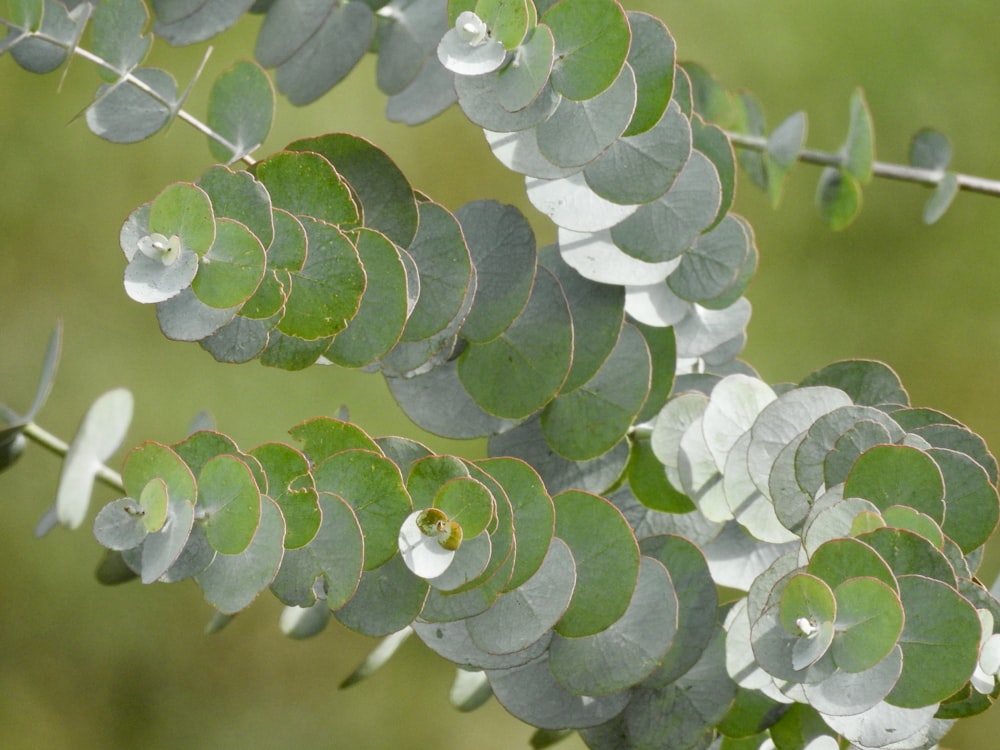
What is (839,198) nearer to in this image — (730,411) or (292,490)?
(730,411)

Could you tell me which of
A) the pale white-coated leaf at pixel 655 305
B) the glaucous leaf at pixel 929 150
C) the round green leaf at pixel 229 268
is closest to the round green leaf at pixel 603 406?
the pale white-coated leaf at pixel 655 305

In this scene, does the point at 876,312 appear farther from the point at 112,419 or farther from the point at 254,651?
the point at 112,419

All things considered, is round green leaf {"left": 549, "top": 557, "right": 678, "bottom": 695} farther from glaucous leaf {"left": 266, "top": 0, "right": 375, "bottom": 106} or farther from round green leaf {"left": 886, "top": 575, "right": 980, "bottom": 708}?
glaucous leaf {"left": 266, "top": 0, "right": 375, "bottom": 106}

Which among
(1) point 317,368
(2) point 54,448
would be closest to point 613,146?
(2) point 54,448

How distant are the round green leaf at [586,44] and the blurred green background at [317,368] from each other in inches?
22.3

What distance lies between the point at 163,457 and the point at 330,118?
664 mm

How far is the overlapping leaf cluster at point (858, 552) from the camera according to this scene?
21cm

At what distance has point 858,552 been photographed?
0.21 meters

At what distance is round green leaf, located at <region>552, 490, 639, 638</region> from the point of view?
0.26m

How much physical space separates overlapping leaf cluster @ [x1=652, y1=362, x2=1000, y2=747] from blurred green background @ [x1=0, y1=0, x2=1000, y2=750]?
21.2 inches

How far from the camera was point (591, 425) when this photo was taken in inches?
11.9

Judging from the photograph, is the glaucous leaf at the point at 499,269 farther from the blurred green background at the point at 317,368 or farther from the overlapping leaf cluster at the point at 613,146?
the blurred green background at the point at 317,368

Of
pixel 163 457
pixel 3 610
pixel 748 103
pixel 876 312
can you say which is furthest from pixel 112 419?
pixel 876 312

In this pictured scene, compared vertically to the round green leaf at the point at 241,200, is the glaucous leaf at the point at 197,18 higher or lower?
lower
